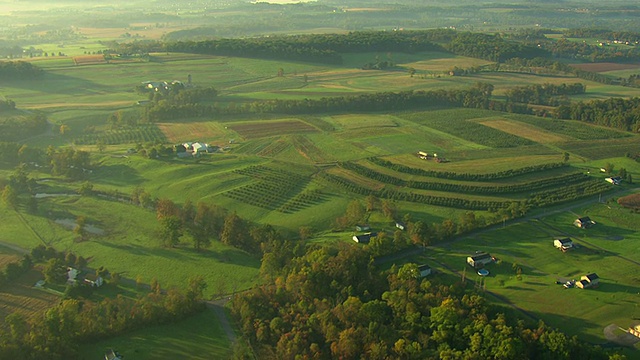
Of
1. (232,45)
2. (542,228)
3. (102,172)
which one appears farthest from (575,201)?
(232,45)

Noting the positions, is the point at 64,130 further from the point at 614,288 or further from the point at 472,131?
the point at 614,288

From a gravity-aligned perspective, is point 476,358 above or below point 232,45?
below

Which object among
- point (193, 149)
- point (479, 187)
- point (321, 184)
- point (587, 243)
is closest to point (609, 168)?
point (479, 187)

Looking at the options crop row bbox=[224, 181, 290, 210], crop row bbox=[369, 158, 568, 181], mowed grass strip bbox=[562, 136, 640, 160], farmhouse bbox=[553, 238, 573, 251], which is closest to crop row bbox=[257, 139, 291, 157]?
crop row bbox=[224, 181, 290, 210]

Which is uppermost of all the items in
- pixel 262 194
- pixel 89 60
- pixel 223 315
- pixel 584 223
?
pixel 89 60

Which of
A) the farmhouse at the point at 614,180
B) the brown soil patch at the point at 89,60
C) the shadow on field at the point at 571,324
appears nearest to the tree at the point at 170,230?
the shadow on field at the point at 571,324

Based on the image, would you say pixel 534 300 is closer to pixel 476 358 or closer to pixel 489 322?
pixel 489 322
